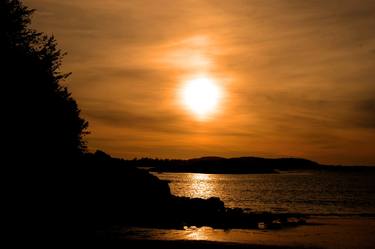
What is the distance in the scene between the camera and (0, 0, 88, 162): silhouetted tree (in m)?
37.5

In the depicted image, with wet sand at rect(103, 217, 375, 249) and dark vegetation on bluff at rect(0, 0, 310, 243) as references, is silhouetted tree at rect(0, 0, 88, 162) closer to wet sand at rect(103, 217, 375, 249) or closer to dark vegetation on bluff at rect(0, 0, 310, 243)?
dark vegetation on bluff at rect(0, 0, 310, 243)

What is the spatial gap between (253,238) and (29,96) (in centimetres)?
2178

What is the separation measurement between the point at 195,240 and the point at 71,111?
63.6 ft

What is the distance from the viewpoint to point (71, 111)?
5191 cm

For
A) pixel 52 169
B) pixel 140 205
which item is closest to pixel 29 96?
pixel 52 169

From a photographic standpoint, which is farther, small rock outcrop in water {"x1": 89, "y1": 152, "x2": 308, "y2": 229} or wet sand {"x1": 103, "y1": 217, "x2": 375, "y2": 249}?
small rock outcrop in water {"x1": 89, "y1": 152, "x2": 308, "y2": 229}

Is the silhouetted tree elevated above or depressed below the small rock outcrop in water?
above

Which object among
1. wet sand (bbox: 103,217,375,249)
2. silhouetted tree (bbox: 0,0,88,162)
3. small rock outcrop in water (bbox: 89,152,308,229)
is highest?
silhouetted tree (bbox: 0,0,88,162)

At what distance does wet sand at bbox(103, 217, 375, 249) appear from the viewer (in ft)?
125

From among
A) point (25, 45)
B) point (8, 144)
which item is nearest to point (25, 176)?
point (8, 144)

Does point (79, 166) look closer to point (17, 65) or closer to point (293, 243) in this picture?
point (17, 65)

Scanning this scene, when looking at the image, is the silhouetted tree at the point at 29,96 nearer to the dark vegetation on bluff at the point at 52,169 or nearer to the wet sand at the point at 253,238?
the dark vegetation on bluff at the point at 52,169

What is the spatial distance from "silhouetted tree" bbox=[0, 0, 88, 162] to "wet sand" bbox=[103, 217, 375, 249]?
29.1 ft

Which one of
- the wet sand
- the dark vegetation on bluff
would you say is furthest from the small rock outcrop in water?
the wet sand
